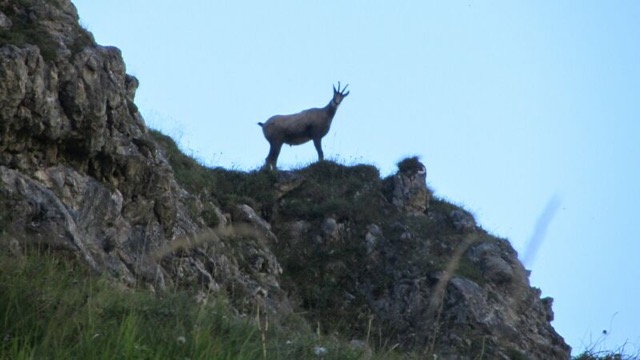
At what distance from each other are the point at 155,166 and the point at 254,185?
8293mm

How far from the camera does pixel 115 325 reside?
6461mm

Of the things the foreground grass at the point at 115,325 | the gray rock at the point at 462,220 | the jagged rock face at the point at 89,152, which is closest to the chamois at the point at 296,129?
the gray rock at the point at 462,220

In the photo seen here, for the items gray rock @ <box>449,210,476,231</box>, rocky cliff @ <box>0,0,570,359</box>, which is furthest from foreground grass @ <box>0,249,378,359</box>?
gray rock @ <box>449,210,476,231</box>

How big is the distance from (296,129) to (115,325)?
23480 millimetres

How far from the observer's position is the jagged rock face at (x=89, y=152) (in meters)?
11.7

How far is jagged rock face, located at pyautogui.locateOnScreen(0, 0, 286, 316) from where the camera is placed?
460 inches

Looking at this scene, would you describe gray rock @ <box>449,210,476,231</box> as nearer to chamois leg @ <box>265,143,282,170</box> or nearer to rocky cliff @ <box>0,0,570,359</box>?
rocky cliff @ <box>0,0,570,359</box>

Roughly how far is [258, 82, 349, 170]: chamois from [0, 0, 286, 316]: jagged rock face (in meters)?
14.1

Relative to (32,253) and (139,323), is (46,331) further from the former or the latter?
(32,253)

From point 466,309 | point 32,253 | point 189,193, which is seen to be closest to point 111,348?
point 32,253

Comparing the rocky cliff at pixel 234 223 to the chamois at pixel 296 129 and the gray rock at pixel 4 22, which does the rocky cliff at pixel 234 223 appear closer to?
the gray rock at pixel 4 22

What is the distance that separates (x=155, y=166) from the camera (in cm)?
1422

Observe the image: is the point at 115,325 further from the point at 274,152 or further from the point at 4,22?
the point at 274,152

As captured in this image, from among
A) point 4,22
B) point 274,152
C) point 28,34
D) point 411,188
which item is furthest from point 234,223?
point 274,152
